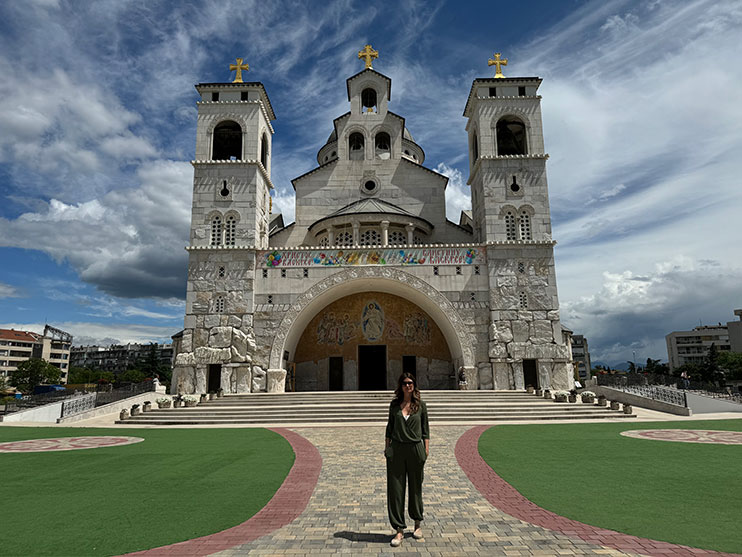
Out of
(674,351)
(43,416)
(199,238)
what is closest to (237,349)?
(199,238)

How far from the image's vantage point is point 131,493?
7.27 m

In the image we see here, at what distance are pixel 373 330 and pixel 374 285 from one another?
308 centimetres

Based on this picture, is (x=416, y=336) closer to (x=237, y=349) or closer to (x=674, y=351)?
(x=237, y=349)

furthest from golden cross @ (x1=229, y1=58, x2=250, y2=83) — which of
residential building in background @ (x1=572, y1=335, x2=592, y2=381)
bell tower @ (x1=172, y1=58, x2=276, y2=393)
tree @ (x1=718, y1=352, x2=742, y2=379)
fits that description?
residential building in background @ (x1=572, y1=335, x2=592, y2=381)

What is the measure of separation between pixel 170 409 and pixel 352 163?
20231 mm

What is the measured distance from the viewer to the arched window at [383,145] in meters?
34.8

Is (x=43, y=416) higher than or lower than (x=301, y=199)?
lower

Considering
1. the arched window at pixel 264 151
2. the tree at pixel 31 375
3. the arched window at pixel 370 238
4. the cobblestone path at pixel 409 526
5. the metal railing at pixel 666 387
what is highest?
the arched window at pixel 264 151

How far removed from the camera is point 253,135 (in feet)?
94.0

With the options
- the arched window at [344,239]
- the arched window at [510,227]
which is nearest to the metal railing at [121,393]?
the arched window at [344,239]

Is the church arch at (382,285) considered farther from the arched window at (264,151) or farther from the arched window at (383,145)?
the arched window at (383,145)

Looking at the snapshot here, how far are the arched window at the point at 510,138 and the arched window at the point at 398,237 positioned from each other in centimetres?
846

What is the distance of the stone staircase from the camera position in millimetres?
18094

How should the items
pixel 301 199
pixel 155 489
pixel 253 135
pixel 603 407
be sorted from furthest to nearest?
pixel 301 199 < pixel 253 135 < pixel 603 407 < pixel 155 489
